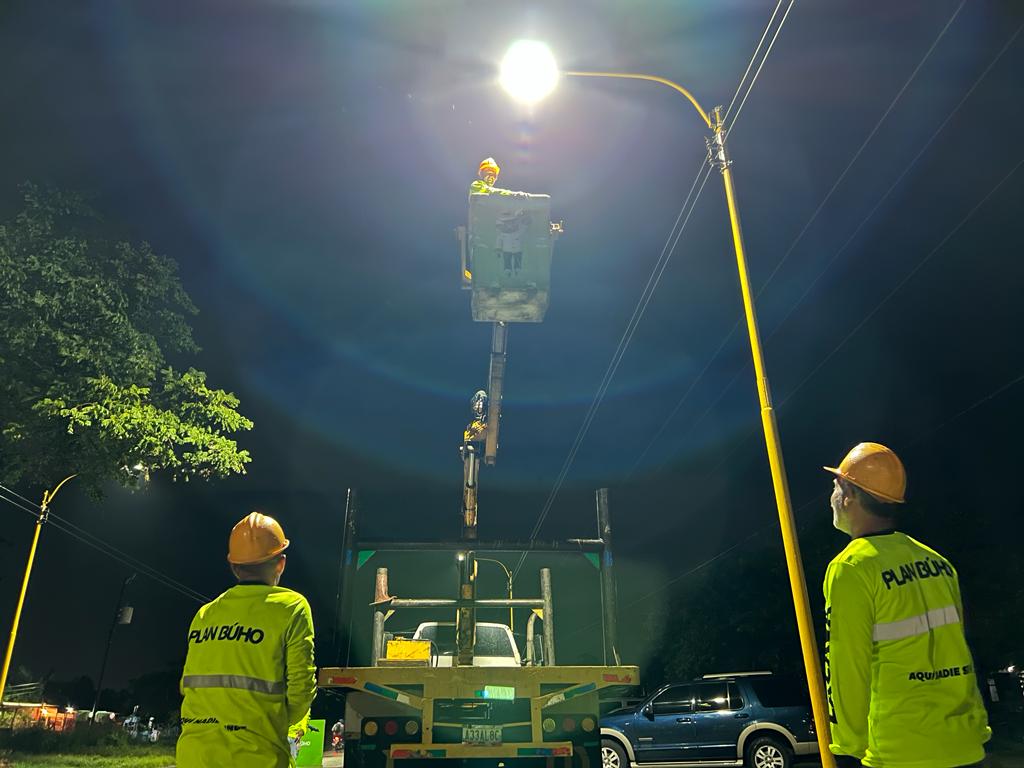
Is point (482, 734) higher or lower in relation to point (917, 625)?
lower

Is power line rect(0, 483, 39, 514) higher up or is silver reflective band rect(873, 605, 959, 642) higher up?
power line rect(0, 483, 39, 514)

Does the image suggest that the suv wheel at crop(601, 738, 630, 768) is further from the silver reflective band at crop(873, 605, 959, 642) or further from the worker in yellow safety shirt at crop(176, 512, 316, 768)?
the silver reflective band at crop(873, 605, 959, 642)

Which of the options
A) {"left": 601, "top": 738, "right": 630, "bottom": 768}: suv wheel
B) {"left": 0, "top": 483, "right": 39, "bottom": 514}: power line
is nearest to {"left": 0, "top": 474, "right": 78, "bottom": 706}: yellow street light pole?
{"left": 0, "top": 483, "right": 39, "bottom": 514}: power line

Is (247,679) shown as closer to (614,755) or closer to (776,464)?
(776,464)

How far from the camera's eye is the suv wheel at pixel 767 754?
12.1 m

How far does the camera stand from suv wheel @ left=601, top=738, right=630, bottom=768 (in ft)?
43.4

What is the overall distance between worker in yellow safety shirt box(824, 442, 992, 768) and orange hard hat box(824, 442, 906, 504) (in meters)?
0.21

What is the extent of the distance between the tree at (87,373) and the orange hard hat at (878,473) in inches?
521

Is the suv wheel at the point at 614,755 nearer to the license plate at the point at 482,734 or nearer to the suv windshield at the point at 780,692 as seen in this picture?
the suv windshield at the point at 780,692

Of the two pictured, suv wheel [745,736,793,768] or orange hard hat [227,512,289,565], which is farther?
suv wheel [745,736,793,768]

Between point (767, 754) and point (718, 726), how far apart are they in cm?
91

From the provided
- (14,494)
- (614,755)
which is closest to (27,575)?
(14,494)

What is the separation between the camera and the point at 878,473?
2842 millimetres

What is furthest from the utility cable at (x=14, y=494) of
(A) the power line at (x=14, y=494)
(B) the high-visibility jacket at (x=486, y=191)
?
(B) the high-visibility jacket at (x=486, y=191)
